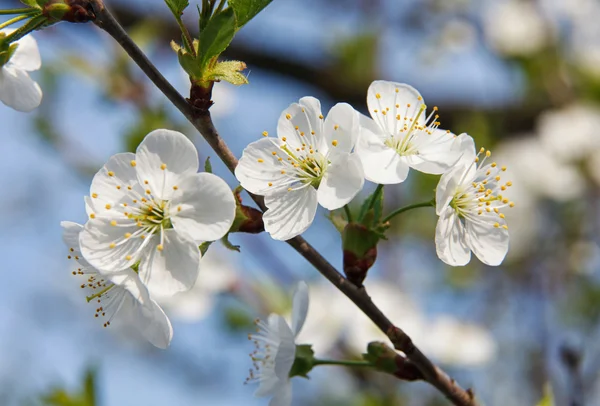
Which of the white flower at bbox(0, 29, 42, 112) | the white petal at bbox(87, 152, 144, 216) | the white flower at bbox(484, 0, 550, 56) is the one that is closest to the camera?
the white petal at bbox(87, 152, 144, 216)

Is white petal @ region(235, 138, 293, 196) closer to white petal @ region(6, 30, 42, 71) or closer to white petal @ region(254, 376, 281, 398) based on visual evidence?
white petal @ region(254, 376, 281, 398)

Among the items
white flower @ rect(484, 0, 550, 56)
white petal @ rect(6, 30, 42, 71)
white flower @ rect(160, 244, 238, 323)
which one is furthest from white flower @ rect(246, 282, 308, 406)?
white flower @ rect(484, 0, 550, 56)

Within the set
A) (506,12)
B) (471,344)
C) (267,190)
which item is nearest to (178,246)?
(267,190)

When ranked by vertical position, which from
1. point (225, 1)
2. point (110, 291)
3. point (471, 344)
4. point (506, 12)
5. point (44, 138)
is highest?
point (225, 1)

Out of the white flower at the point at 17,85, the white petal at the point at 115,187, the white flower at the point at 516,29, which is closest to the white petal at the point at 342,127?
the white petal at the point at 115,187

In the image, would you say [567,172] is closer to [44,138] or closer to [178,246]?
[44,138]

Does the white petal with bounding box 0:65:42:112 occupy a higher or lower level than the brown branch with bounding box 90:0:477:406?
higher

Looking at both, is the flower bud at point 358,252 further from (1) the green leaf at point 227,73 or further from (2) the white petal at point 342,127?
(1) the green leaf at point 227,73
